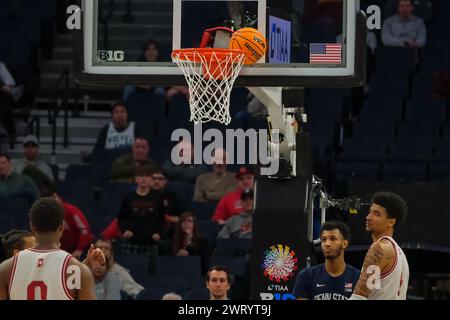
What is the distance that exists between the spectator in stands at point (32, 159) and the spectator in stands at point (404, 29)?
4340mm

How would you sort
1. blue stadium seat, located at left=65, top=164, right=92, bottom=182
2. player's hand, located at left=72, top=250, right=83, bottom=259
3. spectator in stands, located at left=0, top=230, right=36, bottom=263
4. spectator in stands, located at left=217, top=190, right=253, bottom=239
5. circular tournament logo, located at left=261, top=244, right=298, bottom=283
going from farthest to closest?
blue stadium seat, located at left=65, top=164, right=92, bottom=182 < spectator in stands, located at left=217, top=190, right=253, bottom=239 < player's hand, located at left=72, top=250, right=83, bottom=259 < circular tournament logo, located at left=261, top=244, right=298, bottom=283 < spectator in stands, located at left=0, top=230, right=36, bottom=263

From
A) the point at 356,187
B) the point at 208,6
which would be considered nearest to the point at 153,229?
the point at 356,187

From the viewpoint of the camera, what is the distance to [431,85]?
1612 cm

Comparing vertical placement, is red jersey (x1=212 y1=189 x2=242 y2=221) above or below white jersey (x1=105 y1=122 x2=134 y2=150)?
below

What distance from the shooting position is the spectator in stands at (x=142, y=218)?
13812 mm

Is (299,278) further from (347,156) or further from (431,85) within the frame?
(431,85)

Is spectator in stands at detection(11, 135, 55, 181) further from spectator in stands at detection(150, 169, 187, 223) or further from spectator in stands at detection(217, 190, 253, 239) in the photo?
spectator in stands at detection(217, 190, 253, 239)

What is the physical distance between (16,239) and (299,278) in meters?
1.98

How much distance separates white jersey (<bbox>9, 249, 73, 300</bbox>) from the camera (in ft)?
25.8

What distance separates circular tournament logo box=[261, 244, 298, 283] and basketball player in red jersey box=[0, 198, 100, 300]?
343 cm

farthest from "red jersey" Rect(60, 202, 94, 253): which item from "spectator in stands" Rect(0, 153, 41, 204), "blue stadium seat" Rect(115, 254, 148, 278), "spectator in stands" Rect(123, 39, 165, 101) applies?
"spectator in stands" Rect(123, 39, 165, 101)

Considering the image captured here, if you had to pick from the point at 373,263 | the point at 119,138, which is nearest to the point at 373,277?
the point at 373,263

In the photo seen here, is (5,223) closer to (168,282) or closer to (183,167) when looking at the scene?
(168,282)

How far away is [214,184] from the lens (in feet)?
48.1
